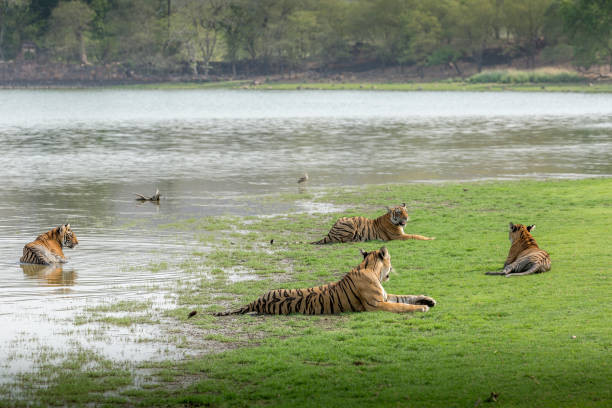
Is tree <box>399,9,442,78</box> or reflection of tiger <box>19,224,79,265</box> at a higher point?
tree <box>399,9,442,78</box>

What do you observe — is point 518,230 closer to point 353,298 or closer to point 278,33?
point 353,298

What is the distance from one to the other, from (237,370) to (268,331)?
188cm

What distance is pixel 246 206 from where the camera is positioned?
83.5ft

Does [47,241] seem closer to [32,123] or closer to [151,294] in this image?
[151,294]

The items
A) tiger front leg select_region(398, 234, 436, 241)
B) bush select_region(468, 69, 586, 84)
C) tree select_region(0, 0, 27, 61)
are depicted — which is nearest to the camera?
tiger front leg select_region(398, 234, 436, 241)

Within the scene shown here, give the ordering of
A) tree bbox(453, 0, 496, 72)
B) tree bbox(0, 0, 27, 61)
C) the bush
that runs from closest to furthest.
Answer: the bush
tree bbox(453, 0, 496, 72)
tree bbox(0, 0, 27, 61)

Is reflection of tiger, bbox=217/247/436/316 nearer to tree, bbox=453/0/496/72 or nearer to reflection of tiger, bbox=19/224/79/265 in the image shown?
reflection of tiger, bbox=19/224/79/265

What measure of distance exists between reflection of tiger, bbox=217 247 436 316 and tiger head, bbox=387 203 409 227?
6.13 meters

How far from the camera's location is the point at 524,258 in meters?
14.1

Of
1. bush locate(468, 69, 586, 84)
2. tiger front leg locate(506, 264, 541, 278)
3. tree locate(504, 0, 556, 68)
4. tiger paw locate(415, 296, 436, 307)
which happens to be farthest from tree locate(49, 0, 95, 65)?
tiger paw locate(415, 296, 436, 307)

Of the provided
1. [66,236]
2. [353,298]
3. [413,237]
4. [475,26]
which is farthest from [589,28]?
[353,298]

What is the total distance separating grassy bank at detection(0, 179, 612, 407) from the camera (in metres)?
8.77

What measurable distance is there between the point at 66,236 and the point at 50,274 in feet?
5.51

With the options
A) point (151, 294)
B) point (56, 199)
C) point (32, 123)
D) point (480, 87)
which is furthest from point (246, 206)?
point (480, 87)
